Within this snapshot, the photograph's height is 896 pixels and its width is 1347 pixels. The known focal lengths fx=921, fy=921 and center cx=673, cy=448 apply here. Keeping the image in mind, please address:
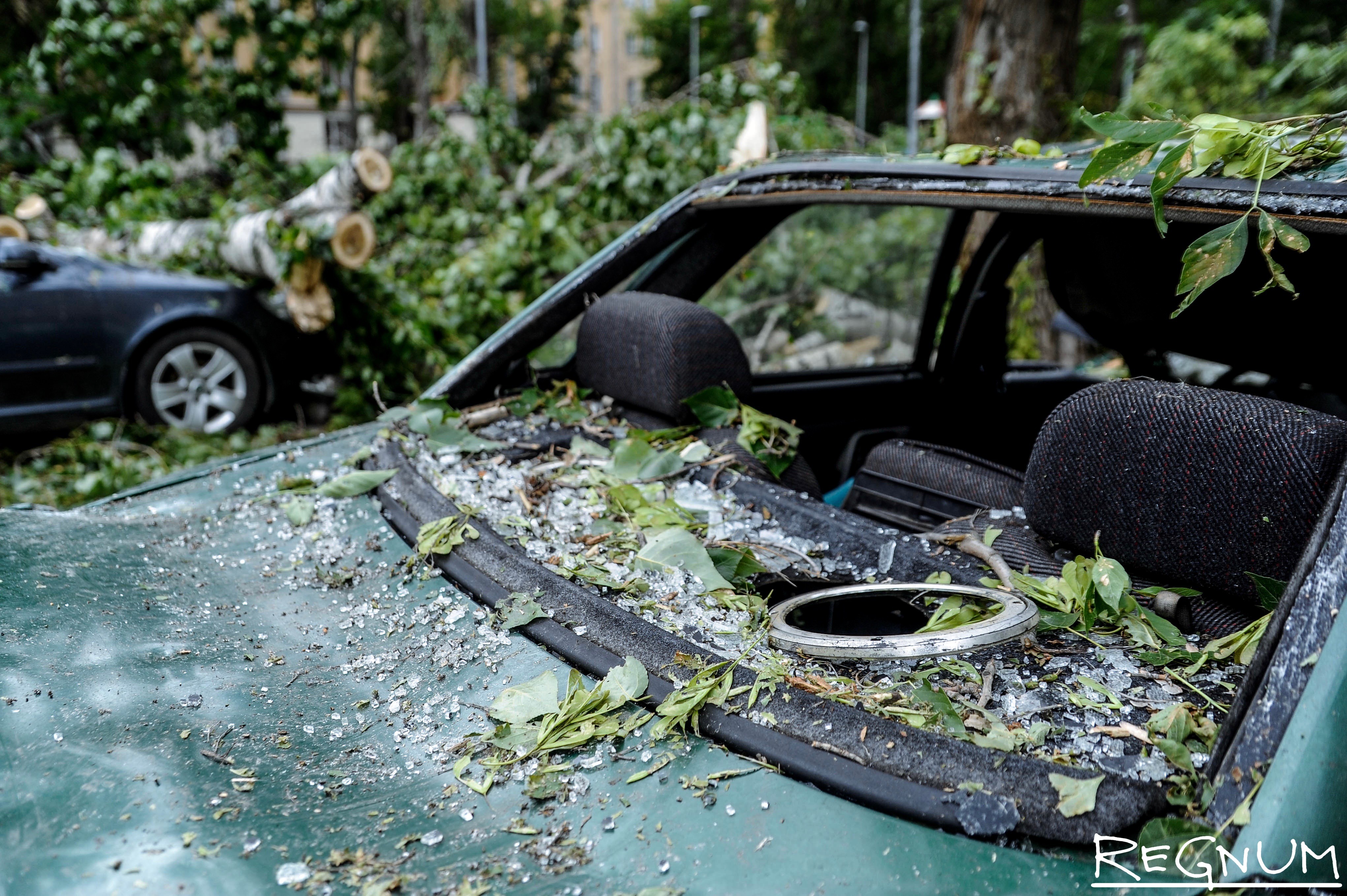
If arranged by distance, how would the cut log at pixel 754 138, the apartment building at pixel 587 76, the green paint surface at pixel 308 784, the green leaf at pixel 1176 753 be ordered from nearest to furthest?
the green paint surface at pixel 308 784 < the green leaf at pixel 1176 753 < the cut log at pixel 754 138 < the apartment building at pixel 587 76

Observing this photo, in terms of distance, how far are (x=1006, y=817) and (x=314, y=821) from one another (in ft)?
3.15

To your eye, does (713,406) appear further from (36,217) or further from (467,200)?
(36,217)

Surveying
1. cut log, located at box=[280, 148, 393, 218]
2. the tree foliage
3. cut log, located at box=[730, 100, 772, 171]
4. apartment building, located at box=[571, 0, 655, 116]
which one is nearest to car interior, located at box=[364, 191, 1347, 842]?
cut log, located at box=[730, 100, 772, 171]

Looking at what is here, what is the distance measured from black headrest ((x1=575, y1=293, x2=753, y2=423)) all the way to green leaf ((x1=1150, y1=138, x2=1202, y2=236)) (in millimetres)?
1207

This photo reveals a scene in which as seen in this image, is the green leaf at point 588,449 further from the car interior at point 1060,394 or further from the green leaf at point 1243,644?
the green leaf at point 1243,644

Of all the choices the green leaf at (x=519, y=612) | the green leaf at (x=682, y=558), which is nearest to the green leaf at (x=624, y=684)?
the green leaf at (x=519, y=612)

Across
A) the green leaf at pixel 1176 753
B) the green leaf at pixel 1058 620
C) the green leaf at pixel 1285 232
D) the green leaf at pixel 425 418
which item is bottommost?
the green leaf at pixel 1176 753

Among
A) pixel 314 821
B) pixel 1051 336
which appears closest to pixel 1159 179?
pixel 314 821

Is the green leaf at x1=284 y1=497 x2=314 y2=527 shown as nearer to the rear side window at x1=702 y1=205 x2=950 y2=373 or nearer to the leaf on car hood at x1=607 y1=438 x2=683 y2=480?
the leaf on car hood at x1=607 y1=438 x2=683 y2=480

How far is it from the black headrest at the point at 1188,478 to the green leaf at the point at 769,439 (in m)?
0.91

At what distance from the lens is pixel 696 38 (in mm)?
41875

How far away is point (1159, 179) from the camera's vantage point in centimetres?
172

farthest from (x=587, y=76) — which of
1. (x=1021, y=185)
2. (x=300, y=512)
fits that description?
(x=1021, y=185)

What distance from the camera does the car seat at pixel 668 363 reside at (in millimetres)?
2584
